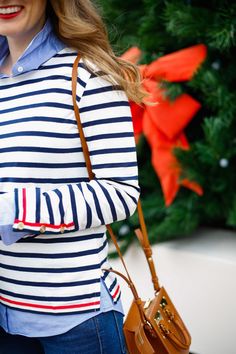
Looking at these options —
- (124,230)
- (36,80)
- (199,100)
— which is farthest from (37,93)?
(124,230)

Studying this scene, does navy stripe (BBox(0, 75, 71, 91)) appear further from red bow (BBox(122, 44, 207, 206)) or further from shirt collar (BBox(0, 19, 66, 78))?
red bow (BBox(122, 44, 207, 206))

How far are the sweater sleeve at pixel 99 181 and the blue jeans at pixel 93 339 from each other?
0.23 meters

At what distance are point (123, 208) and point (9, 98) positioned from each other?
37 cm

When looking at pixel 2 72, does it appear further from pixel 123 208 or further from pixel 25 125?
pixel 123 208

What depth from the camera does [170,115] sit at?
276 centimetres

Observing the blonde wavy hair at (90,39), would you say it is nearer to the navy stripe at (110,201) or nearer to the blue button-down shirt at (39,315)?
the blue button-down shirt at (39,315)

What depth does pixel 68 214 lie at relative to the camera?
4.84 feet

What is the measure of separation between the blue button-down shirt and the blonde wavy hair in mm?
35

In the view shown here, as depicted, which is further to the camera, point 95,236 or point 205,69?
point 205,69

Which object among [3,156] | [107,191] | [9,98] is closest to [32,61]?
[9,98]

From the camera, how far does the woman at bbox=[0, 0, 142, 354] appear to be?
1.49 metres

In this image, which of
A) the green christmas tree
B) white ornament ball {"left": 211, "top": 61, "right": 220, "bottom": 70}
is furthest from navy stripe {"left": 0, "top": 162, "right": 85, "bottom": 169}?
white ornament ball {"left": 211, "top": 61, "right": 220, "bottom": 70}

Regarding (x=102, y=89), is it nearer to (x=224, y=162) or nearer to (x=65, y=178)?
(x=65, y=178)

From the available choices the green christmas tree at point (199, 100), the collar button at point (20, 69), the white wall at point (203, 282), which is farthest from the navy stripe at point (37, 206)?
the white wall at point (203, 282)
